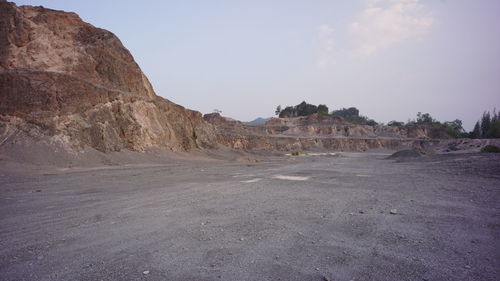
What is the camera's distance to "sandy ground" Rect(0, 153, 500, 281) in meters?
3.54

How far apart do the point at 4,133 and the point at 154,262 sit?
17.4 m

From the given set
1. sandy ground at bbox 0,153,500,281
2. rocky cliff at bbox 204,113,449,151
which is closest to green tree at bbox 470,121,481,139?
rocky cliff at bbox 204,113,449,151

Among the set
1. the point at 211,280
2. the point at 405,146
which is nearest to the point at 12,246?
the point at 211,280

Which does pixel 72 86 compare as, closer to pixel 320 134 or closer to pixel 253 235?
pixel 253 235

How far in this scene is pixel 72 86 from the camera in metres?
19.7

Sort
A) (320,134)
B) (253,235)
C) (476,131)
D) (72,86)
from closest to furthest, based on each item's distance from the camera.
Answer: (253,235), (72,86), (476,131), (320,134)

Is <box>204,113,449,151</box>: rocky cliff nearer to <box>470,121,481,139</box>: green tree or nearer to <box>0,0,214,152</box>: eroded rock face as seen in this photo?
<box>470,121,481,139</box>: green tree

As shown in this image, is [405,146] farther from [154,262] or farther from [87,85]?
[154,262]

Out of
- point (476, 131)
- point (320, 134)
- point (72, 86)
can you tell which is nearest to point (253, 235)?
point (72, 86)

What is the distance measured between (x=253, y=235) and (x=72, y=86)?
20.5 meters

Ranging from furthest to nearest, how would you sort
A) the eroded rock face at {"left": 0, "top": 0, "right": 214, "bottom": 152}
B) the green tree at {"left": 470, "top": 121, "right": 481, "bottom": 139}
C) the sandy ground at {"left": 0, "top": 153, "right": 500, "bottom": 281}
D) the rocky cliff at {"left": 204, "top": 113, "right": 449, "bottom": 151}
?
the green tree at {"left": 470, "top": 121, "right": 481, "bottom": 139}, the rocky cliff at {"left": 204, "top": 113, "right": 449, "bottom": 151}, the eroded rock face at {"left": 0, "top": 0, "right": 214, "bottom": 152}, the sandy ground at {"left": 0, "top": 153, "right": 500, "bottom": 281}

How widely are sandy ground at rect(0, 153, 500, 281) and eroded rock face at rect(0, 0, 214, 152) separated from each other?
10.5 metres

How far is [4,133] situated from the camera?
15.5 meters

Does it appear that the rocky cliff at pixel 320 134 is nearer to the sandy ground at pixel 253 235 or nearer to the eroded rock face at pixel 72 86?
the eroded rock face at pixel 72 86
